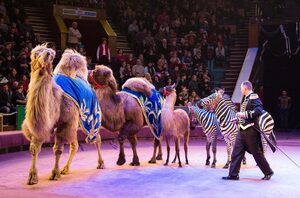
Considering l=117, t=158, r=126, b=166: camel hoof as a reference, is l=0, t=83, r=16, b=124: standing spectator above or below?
above

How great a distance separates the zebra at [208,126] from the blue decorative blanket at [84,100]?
2439mm

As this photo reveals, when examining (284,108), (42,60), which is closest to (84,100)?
(42,60)

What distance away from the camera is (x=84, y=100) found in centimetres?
923

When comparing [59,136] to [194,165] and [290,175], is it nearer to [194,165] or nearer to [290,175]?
[194,165]

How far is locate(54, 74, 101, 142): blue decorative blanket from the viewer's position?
9086 mm

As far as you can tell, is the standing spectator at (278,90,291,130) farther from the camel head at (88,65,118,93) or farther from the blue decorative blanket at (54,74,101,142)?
the blue decorative blanket at (54,74,101,142)

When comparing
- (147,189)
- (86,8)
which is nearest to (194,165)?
(147,189)

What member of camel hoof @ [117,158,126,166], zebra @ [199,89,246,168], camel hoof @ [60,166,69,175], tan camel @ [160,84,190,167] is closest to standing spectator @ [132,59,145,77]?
tan camel @ [160,84,190,167]

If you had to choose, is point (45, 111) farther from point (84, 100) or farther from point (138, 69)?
point (138, 69)

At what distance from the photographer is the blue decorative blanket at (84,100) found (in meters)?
9.09

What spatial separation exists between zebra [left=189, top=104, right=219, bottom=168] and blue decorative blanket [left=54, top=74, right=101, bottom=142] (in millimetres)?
2439

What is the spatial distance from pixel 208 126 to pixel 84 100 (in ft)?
9.66

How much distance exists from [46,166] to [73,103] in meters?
2.27

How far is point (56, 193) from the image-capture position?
7680mm
